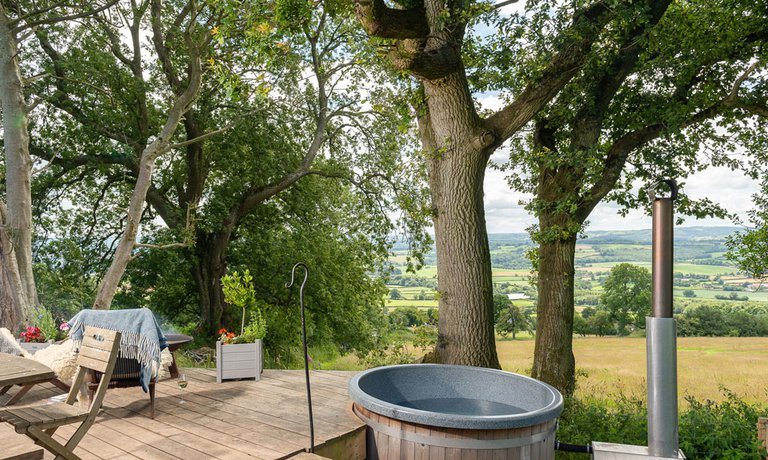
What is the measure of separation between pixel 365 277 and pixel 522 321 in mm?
4144

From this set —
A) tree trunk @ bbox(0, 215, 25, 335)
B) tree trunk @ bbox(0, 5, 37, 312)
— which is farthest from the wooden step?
tree trunk @ bbox(0, 5, 37, 312)

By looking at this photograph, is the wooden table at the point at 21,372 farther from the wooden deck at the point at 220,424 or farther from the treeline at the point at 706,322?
the treeline at the point at 706,322

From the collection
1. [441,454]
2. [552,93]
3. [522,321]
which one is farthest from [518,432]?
[522,321]

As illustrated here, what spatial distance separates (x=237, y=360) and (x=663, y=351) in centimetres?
373

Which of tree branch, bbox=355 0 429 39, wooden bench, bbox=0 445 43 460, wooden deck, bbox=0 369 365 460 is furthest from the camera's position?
tree branch, bbox=355 0 429 39

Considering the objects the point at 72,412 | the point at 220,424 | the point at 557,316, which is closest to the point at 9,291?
the point at 220,424

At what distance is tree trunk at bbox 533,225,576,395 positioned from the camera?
21.8ft

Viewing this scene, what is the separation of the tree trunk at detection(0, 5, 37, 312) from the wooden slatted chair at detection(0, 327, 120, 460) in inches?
189

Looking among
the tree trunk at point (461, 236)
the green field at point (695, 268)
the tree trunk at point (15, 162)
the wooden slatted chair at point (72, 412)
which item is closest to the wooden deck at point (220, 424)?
the wooden slatted chair at point (72, 412)

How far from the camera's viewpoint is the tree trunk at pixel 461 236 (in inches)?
204

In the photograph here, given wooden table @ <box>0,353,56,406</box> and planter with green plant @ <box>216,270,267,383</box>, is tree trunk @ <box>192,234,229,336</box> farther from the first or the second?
wooden table @ <box>0,353,56,406</box>

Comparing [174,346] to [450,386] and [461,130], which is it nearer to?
[450,386]

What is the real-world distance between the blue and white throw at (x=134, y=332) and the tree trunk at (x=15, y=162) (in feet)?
13.6

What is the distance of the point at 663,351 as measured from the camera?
2711 millimetres
